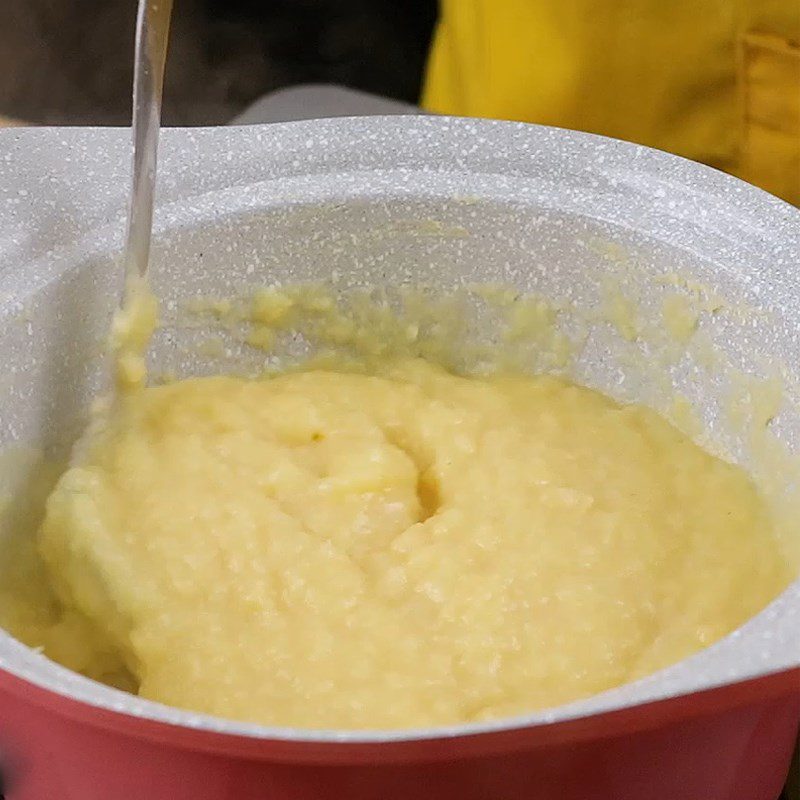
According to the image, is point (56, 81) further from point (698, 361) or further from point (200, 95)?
point (698, 361)

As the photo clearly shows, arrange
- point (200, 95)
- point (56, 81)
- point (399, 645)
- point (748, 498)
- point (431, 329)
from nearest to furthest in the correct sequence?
point (399, 645) → point (748, 498) → point (431, 329) → point (200, 95) → point (56, 81)

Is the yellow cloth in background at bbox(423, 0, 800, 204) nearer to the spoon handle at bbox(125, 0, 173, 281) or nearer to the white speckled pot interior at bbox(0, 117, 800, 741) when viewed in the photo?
the white speckled pot interior at bbox(0, 117, 800, 741)

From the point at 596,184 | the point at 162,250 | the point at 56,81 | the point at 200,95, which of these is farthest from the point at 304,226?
the point at 56,81

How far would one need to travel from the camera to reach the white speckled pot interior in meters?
0.73

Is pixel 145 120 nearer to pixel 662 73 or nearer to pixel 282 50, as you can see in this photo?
pixel 662 73

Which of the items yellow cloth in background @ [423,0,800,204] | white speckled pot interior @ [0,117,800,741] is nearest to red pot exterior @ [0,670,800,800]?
white speckled pot interior @ [0,117,800,741]

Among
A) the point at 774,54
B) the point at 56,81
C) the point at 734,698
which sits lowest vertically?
the point at 56,81

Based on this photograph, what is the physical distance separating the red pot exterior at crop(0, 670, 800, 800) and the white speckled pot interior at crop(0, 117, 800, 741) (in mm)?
260

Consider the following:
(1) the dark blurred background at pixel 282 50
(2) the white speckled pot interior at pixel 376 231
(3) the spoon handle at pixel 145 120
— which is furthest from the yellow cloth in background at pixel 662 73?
(1) the dark blurred background at pixel 282 50

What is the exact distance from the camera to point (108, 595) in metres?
0.67

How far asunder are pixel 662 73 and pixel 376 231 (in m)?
0.33

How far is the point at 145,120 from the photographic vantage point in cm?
70

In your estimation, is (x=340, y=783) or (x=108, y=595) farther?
(x=108, y=595)

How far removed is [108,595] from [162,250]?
241mm
